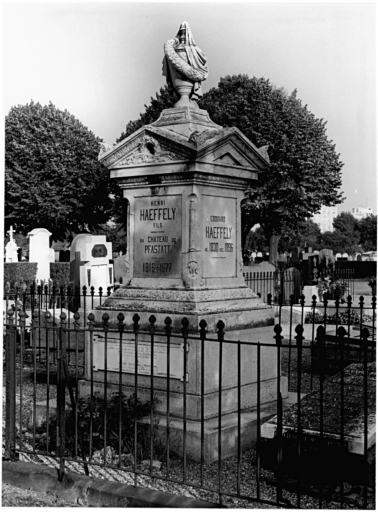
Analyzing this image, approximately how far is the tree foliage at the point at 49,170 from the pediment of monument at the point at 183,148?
32.9 meters

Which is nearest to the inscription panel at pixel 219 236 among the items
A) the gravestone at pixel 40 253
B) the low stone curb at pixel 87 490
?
the low stone curb at pixel 87 490

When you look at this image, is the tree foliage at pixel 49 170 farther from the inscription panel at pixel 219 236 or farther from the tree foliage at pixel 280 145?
the inscription panel at pixel 219 236

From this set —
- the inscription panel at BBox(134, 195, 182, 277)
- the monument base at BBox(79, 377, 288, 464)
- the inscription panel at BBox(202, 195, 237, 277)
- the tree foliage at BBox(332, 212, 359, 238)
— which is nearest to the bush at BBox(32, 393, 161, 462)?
the monument base at BBox(79, 377, 288, 464)

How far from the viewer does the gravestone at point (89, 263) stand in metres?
23.2

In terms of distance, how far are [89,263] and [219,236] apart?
16.2 meters

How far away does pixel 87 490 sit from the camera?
502 centimetres

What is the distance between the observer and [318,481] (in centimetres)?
514

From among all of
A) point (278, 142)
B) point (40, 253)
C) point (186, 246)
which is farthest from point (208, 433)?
point (278, 142)

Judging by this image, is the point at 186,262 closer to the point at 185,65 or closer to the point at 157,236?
the point at 157,236

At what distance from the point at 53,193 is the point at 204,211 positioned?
35768mm

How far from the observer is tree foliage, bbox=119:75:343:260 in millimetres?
34250

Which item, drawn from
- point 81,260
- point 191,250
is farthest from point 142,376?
point 81,260

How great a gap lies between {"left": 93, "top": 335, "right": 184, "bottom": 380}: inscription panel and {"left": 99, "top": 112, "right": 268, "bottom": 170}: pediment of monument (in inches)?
78.3

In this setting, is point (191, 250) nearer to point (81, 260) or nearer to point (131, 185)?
point (131, 185)
